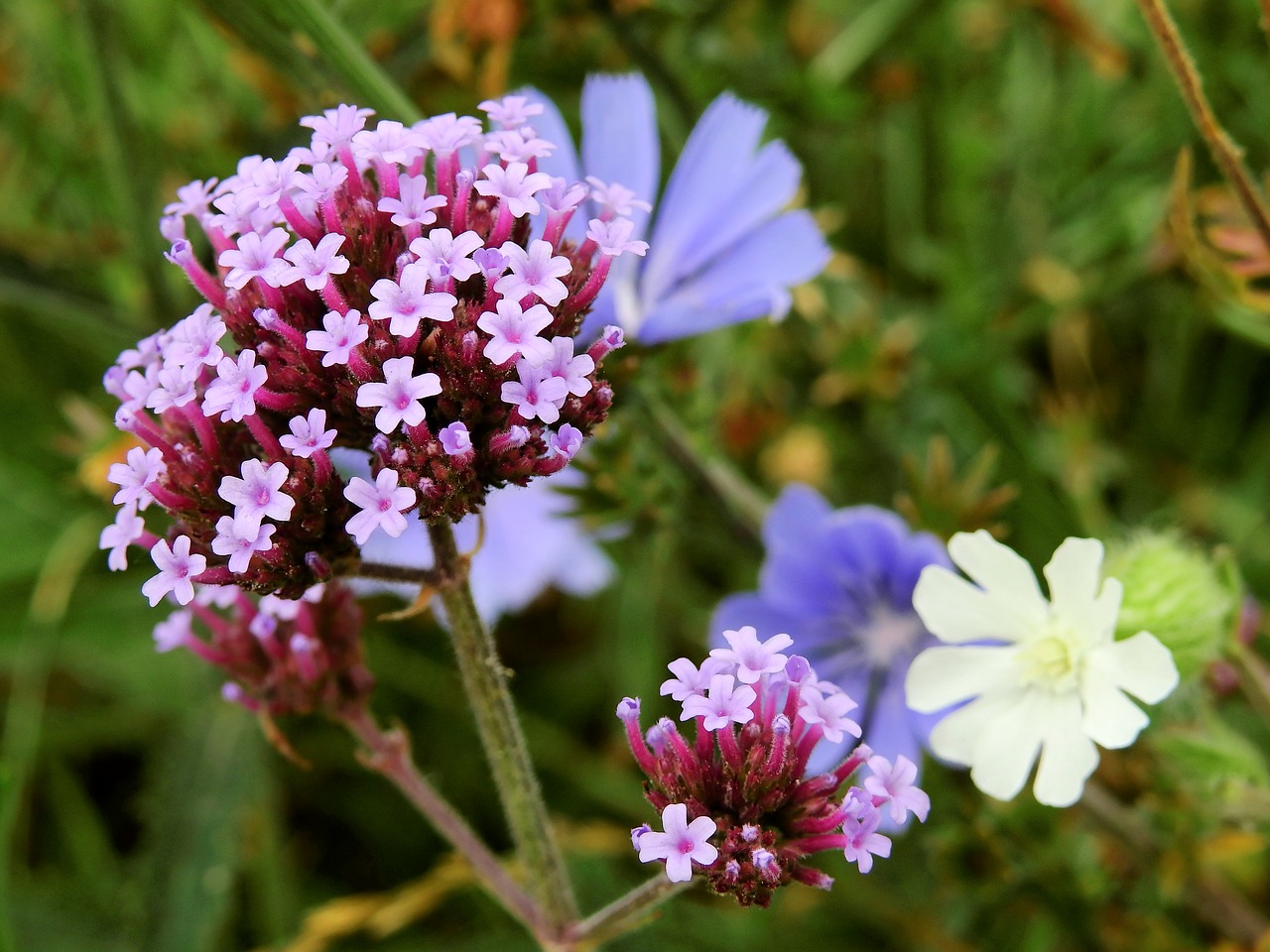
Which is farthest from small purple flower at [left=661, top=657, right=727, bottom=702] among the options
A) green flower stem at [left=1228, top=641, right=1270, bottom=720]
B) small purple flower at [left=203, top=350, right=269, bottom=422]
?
green flower stem at [left=1228, top=641, right=1270, bottom=720]

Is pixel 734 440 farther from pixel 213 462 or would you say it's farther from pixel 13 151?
pixel 13 151

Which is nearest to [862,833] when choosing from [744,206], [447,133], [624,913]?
[624,913]

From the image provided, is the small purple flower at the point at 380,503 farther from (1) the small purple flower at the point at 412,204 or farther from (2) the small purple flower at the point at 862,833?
(2) the small purple flower at the point at 862,833

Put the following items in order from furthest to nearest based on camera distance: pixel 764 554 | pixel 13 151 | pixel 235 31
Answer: pixel 13 151 < pixel 764 554 < pixel 235 31

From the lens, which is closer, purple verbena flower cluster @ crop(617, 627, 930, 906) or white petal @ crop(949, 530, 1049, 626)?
purple verbena flower cluster @ crop(617, 627, 930, 906)

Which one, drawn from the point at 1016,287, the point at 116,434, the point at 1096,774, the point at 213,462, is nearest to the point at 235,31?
the point at 116,434

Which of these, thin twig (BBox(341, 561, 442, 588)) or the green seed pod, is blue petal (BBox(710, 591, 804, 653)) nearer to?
the green seed pod
